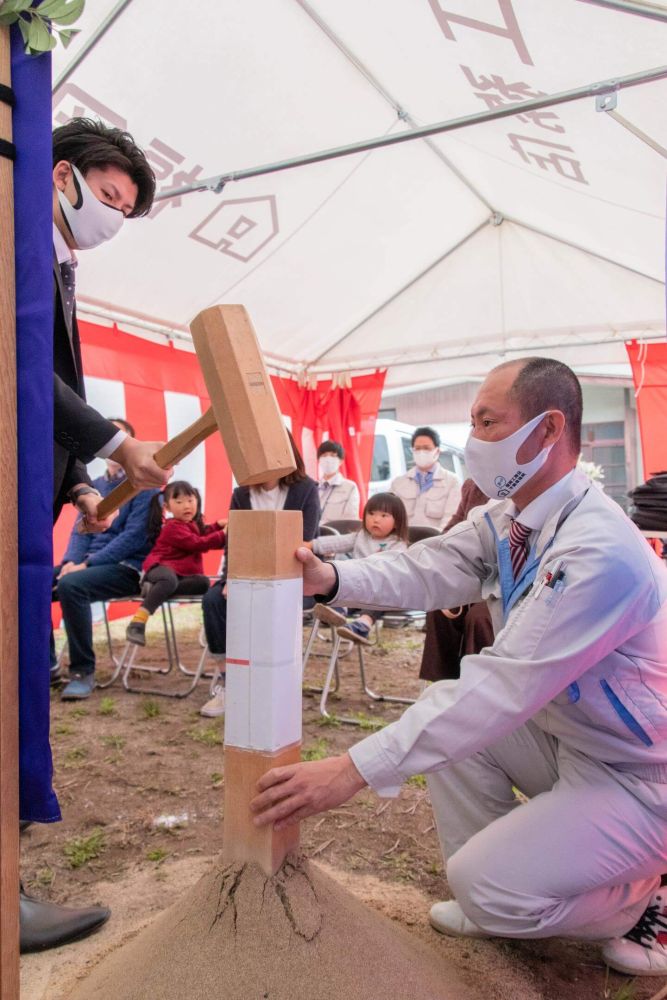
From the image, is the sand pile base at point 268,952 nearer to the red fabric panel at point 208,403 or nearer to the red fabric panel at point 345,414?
the red fabric panel at point 208,403

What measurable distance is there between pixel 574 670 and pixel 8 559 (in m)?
1.07

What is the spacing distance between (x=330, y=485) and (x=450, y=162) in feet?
9.93

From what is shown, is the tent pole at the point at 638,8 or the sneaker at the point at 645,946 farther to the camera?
the tent pole at the point at 638,8

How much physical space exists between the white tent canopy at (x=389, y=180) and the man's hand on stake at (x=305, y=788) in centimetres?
295

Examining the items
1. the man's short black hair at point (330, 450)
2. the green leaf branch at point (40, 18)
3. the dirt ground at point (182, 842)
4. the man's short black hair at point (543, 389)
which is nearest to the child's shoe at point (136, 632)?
the dirt ground at point (182, 842)

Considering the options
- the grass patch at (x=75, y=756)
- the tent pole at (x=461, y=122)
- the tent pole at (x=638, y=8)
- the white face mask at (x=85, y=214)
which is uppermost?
the tent pole at (x=461, y=122)

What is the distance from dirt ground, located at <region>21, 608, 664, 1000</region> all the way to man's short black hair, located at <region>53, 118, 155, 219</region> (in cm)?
186

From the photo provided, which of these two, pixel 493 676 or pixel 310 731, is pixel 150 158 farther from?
pixel 493 676

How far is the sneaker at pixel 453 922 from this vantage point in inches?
68.9

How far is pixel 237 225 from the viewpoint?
17.2ft

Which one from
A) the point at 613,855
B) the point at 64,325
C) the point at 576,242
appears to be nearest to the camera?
the point at 613,855

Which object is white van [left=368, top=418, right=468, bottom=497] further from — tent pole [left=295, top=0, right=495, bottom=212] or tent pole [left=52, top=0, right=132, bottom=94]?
tent pole [left=52, top=0, right=132, bottom=94]

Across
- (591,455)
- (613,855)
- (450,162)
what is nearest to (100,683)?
(613,855)

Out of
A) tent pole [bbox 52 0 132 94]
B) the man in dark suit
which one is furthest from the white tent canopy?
the man in dark suit
